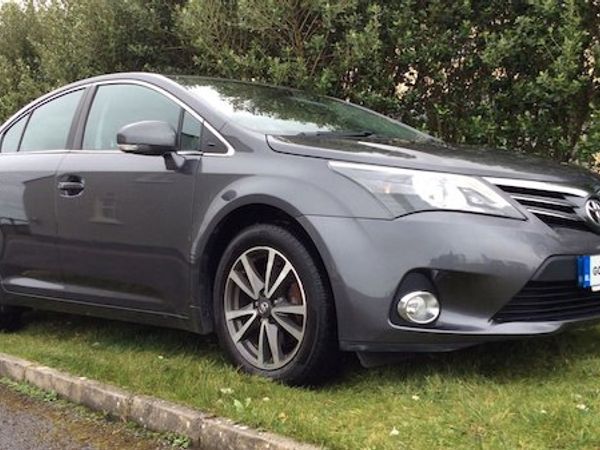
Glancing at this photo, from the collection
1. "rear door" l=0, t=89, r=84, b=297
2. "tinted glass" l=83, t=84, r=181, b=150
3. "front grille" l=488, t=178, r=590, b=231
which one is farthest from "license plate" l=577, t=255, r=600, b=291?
"rear door" l=0, t=89, r=84, b=297

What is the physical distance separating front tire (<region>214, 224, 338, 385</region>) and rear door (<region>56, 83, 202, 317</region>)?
0.96 feet

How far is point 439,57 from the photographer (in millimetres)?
6113

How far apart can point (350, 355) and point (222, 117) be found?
1.36 meters

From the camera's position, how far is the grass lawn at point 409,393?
2871 millimetres

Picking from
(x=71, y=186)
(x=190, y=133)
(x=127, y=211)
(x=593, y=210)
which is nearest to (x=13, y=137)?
(x=71, y=186)

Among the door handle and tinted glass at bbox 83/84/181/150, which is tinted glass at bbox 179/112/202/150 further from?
the door handle

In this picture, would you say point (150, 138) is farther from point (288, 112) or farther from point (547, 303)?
point (547, 303)

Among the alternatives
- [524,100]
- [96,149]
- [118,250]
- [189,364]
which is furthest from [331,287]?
[524,100]

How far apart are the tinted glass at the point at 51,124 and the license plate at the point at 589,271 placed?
304 cm

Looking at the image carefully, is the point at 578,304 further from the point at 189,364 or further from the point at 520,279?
the point at 189,364

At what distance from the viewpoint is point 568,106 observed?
5750 millimetres

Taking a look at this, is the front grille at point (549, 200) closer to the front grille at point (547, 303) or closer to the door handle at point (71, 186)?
the front grille at point (547, 303)

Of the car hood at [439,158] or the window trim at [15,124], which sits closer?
the car hood at [439,158]

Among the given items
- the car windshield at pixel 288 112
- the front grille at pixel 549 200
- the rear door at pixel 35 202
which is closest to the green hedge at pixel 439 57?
the car windshield at pixel 288 112
